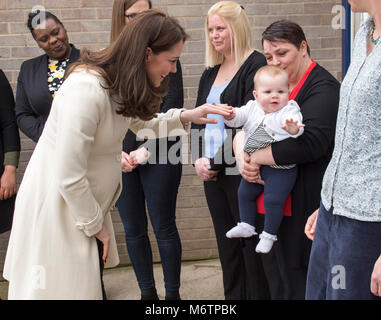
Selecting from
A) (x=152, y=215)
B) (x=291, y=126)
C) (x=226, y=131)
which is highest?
(x=291, y=126)

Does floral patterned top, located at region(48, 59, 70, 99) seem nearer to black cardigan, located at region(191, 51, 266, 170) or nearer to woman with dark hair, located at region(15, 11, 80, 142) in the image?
woman with dark hair, located at region(15, 11, 80, 142)

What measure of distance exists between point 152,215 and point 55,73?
1230 mm

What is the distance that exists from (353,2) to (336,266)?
0.94m

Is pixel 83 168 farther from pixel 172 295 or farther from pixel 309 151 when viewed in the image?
pixel 172 295

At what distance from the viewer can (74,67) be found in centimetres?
231

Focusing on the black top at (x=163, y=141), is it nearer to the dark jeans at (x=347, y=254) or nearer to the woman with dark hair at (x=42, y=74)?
the woman with dark hair at (x=42, y=74)

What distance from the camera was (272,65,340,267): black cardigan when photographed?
269cm

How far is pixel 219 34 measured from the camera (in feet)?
10.7

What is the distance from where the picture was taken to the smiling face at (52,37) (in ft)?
12.2

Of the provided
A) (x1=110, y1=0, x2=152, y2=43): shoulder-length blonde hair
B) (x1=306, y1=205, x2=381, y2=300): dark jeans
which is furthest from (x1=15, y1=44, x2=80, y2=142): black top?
(x1=306, y1=205, x2=381, y2=300): dark jeans

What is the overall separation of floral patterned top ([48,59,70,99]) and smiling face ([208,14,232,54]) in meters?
1.15

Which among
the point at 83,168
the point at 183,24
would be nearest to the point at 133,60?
the point at 83,168

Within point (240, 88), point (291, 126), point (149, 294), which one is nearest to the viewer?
point (291, 126)
